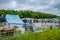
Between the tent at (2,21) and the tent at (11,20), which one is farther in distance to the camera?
the tent at (11,20)

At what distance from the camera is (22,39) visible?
447 centimetres

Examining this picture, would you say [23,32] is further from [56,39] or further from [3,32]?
[56,39]

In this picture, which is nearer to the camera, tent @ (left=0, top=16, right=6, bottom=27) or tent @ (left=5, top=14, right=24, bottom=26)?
tent @ (left=0, top=16, right=6, bottom=27)

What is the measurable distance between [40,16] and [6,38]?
16.6 ft

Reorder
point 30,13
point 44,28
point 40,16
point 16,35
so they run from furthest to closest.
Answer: point 40,16
point 30,13
point 44,28
point 16,35

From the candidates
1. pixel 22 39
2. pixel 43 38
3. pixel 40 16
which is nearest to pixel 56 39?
pixel 43 38

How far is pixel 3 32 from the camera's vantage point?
473 centimetres

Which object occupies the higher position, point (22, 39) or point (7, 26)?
point (7, 26)

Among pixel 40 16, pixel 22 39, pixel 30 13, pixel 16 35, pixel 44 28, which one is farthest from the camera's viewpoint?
pixel 40 16

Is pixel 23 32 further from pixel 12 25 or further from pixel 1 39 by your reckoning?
pixel 1 39

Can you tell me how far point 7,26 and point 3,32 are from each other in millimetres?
293

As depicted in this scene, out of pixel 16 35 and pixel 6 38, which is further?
pixel 16 35

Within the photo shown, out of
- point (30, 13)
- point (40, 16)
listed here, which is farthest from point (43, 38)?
point (40, 16)

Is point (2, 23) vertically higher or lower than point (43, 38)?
higher
